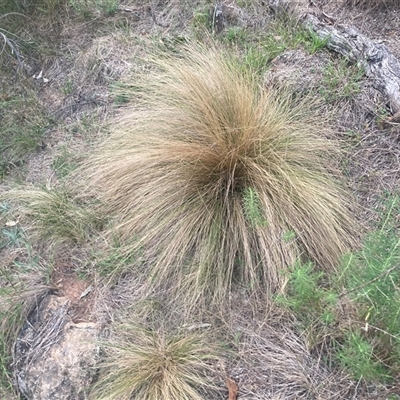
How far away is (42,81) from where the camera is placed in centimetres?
371

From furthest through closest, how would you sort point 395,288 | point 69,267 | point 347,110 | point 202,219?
point 347,110 → point 69,267 → point 202,219 → point 395,288

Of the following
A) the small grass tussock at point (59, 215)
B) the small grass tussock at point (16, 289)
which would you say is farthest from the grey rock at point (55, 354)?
the small grass tussock at point (59, 215)

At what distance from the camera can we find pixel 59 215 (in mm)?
2582

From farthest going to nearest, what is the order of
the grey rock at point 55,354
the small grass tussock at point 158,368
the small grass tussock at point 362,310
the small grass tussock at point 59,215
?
the small grass tussock at point 59,215 < the grey rock at point 55,354 < the small grass tussock at point 158,368 < the small grass tussock at point 362,310

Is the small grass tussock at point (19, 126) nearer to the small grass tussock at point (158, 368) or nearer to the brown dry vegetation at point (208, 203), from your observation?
the brown dry vegetation at point (208, 203)

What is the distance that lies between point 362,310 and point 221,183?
35.8 inches

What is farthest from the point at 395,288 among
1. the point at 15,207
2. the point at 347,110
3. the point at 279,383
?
the point at 15,207

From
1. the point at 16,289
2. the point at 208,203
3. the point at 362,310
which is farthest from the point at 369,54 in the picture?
the point at 16,289

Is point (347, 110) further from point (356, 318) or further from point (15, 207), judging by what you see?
point (15, 207)

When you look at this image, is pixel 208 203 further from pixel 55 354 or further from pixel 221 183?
pixel 55 354

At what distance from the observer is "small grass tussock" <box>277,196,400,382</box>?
1583 mm

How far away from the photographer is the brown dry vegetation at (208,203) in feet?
6.48

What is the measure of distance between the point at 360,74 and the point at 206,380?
6.08 feet

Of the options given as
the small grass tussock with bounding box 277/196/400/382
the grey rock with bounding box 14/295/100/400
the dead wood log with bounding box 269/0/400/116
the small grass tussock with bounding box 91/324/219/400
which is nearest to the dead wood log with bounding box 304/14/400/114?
the dead wood log with bounding box 269/0/400/116
